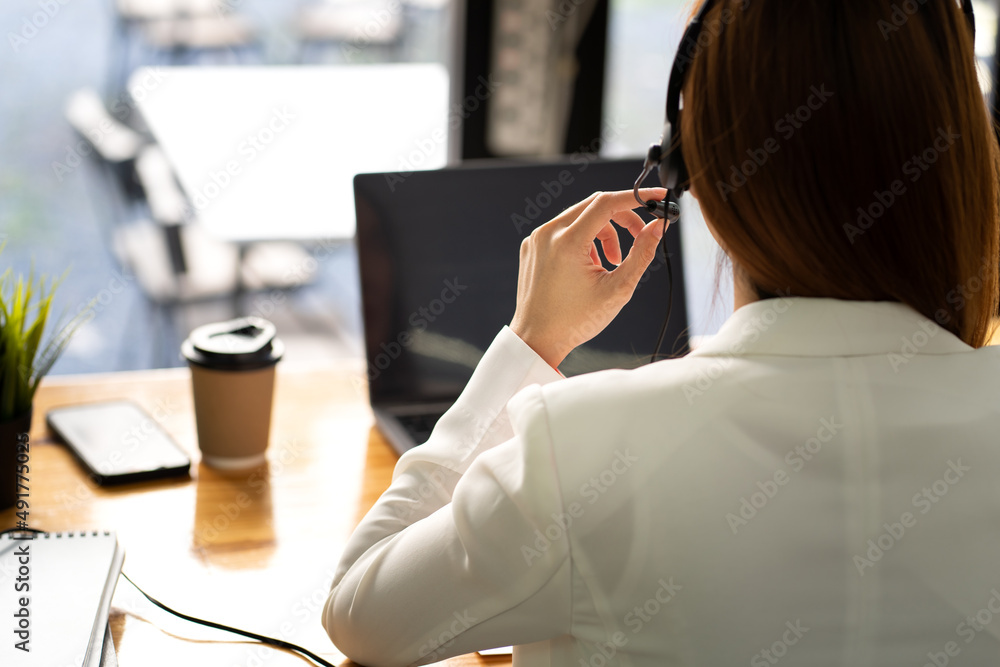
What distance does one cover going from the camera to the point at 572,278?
2.76ft

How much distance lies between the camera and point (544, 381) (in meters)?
0.80

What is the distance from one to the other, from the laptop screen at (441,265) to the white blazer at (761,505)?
26.0 inches

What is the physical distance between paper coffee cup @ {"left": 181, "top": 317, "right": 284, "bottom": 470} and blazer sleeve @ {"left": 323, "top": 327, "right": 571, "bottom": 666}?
0.36m

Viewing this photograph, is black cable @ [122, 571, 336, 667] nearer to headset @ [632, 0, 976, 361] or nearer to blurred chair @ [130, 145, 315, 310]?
headset @ [632, 0, 976, 361]

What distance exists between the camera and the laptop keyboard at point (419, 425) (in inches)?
47.3

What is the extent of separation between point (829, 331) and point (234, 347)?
0.73 metres

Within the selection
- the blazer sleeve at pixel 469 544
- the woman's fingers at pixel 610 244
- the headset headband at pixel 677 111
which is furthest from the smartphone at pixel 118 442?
the headset headband at pixel 677 111

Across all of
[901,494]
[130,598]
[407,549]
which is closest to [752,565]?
[901,494]

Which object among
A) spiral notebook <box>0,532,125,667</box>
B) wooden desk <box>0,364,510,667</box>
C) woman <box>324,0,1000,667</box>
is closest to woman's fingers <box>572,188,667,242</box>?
woman <box>324,0,1000,667</box>

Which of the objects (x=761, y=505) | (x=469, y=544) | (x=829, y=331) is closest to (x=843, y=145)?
(x=829, y=331)

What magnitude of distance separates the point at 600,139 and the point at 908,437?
212 cm

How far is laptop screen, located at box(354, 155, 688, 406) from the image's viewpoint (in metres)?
1.24

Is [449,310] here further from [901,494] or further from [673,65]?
[901,494]

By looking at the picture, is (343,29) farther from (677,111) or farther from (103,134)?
(677,111)
